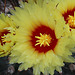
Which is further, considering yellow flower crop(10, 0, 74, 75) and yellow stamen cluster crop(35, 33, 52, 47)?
yellow stamen cluster crop(35, 33, 52, 47)

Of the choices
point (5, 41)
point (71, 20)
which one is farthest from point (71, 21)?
point (5, 41)

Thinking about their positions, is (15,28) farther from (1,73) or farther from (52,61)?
(1,73)

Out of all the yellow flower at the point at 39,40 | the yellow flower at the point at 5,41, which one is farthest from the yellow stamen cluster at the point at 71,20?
the yellow flower at the point at 5,41

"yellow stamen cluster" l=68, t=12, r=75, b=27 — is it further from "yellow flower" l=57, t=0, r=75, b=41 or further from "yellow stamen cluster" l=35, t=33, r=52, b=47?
"yellow stamen cluster" l=35, t=33, r=52, b=47

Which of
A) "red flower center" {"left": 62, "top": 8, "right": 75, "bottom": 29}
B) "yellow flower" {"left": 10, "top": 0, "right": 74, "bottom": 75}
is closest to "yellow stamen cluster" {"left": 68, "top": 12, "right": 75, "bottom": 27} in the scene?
"red flower center" {"left": 62, "top": 8, "right": 75, "bottom": 29}

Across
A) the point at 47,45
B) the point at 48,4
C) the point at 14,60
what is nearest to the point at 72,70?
the point at 47,45

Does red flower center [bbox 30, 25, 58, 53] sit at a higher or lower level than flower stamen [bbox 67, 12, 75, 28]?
lower

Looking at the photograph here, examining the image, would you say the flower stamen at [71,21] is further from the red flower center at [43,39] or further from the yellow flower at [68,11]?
the red flower center at [43,39]
